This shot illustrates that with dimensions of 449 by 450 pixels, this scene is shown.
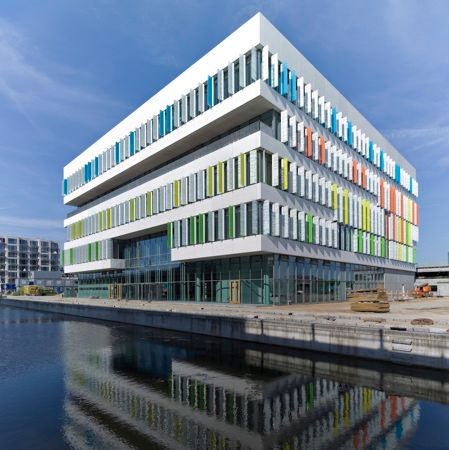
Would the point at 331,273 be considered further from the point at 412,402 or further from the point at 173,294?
the point at 412,402

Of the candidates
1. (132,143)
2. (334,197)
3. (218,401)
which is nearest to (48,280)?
(132,143)

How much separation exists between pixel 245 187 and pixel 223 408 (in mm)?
27982

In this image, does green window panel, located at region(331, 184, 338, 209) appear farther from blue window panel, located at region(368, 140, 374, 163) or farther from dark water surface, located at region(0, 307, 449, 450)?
dark water surface, located at region(0, 307, 449, 450)

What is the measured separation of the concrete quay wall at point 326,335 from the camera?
59.6 ft

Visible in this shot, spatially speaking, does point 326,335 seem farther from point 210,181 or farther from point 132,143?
point 132,143

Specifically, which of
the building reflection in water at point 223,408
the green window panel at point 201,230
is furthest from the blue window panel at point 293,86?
the building reflection in water at point 223,408

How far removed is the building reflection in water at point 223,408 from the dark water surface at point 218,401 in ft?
0.14

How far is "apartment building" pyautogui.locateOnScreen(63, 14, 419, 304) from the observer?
Answer: 133 feet

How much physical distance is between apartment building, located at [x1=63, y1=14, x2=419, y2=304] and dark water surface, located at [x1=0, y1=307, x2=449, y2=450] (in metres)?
18.5

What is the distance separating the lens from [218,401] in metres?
15.2

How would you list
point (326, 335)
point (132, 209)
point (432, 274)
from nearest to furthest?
1. point (326, 335)
2. point (132, 209)
3. point (432, 274)

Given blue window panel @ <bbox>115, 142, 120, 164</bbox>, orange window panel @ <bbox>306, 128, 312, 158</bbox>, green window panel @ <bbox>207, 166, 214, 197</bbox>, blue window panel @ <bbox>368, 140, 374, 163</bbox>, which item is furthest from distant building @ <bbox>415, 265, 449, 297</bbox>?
blue window panel @ <bbox>115, 142, 120, 164</bbox>

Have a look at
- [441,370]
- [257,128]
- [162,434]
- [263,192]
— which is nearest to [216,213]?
[263,192]

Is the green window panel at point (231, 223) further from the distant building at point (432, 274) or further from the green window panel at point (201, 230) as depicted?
the distant building at point (432, 274)
